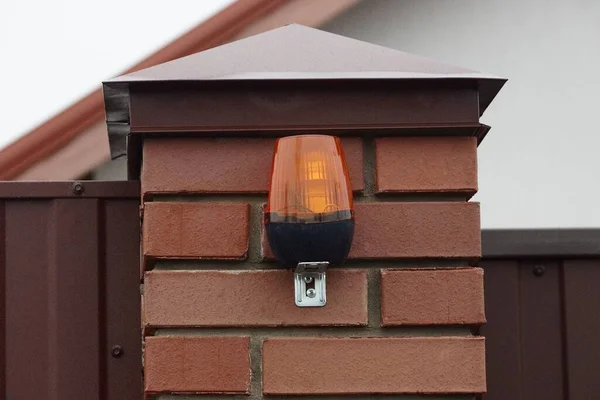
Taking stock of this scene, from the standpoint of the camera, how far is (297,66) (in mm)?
1886

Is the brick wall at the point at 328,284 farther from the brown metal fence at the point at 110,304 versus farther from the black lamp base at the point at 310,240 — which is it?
the brown metal fence at the point at 110,304

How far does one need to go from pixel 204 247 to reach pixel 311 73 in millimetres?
381

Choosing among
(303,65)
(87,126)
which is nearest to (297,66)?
(303,65)

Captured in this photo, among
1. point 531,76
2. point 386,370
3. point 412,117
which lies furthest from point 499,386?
point 531,76

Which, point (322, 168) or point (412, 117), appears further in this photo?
point (412, 117)

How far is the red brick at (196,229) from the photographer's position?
6.06 feet

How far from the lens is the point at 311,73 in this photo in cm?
186

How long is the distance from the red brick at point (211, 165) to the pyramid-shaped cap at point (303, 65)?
0.12 m

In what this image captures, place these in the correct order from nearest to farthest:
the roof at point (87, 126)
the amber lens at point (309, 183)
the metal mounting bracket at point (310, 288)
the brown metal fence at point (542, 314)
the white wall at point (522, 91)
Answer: the amber lens at point (309, 183) < the metal mounting bracket at point (310, 288) < the brown metal fence at point (542, 314) < the roof at point (87, 126) < the white wall at point (522, 91)

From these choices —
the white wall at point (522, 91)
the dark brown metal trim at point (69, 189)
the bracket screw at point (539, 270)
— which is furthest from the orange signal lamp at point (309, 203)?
the white wall at point (522, 91)

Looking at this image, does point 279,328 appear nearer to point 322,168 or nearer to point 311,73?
point 322,168

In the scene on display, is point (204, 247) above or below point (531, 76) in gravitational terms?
below

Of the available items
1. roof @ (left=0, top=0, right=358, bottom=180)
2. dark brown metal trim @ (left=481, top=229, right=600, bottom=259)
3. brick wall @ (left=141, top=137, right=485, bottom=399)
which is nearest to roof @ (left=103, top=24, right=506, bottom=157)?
brick wall @ (left=141, top=137, right=485, bottom=399)

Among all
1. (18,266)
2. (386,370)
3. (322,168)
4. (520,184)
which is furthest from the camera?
(520,184)
